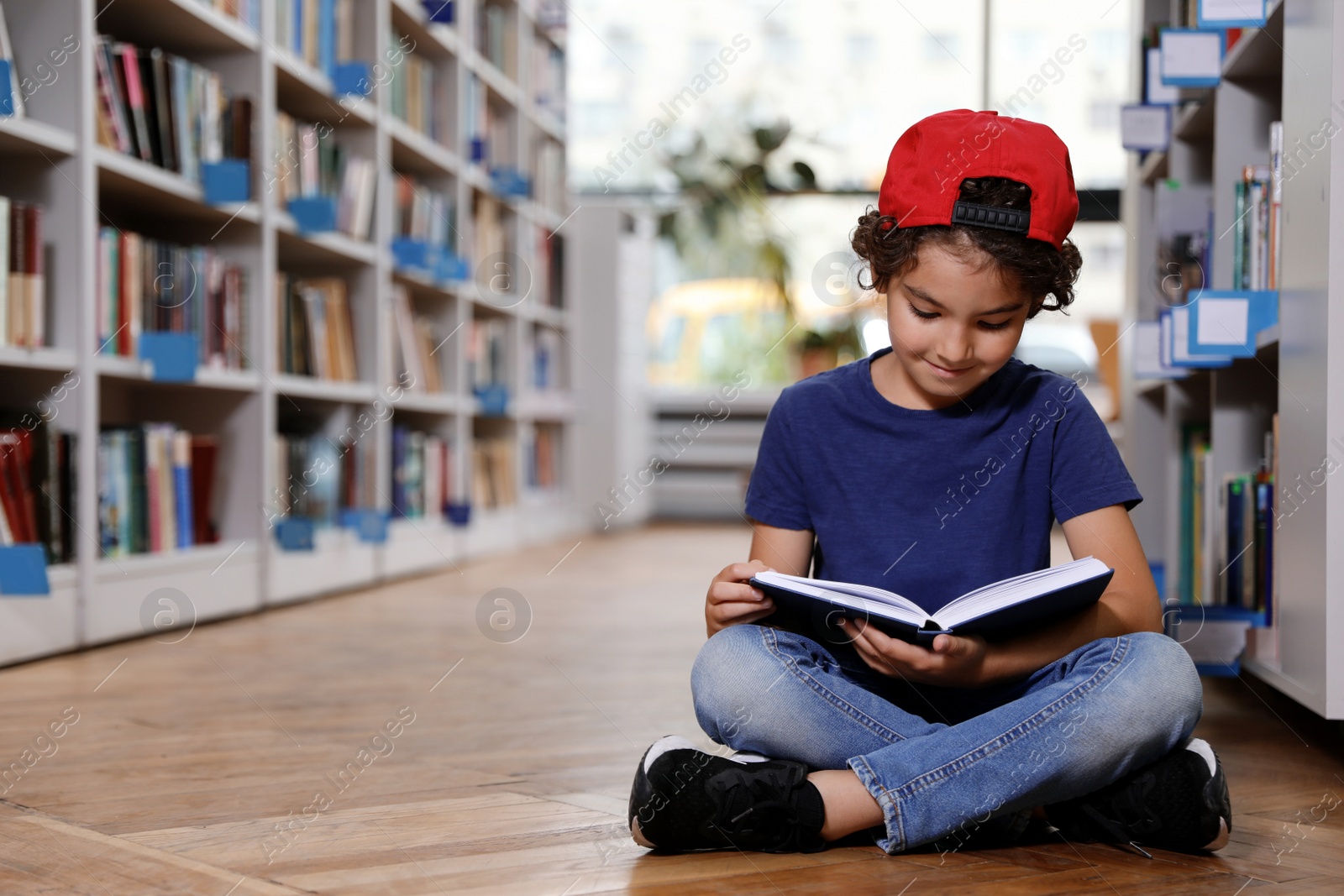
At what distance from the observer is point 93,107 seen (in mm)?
1908

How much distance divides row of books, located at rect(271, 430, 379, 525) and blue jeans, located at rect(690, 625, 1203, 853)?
1.73 metres

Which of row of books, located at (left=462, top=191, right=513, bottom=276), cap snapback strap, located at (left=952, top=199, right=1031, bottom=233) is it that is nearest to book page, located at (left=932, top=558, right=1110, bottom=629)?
cap snapback strap, located at (left=952, top=199, right=1031, bottom=233)

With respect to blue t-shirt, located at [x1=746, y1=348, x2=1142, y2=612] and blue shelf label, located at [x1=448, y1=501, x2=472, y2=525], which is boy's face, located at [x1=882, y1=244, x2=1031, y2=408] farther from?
blue shelf label, located at [x1=448, y1=501, x2=472, y2=525]

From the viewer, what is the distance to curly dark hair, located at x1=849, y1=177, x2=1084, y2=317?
0.94 metres

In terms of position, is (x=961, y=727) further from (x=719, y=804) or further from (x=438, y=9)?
(x=438, y=9)

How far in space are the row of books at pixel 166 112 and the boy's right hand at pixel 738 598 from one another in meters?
1.57

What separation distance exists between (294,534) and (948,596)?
176cm

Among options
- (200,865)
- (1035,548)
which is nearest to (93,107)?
(200,865)

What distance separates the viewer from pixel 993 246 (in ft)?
3.09

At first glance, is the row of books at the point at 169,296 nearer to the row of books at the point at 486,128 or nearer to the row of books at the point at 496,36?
the row of books at the point at 486,128

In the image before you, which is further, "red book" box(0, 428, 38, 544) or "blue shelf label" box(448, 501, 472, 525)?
"blue shelf label" box(448, 501, 472, 525)

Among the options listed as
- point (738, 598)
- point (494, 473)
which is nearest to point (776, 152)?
point (494, 473)

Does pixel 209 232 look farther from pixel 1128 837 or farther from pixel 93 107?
pixel 1128 837

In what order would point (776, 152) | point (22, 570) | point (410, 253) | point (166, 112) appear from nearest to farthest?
point (22, 570) → point (166, 112) → point (410, 253) → point (776, 152)
